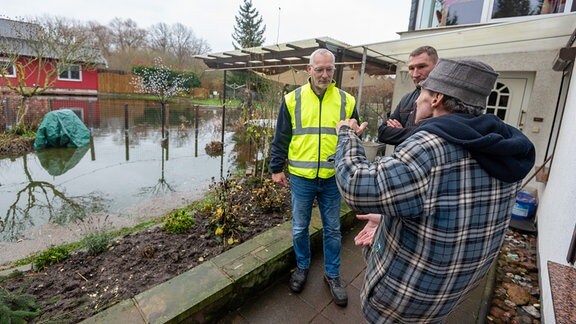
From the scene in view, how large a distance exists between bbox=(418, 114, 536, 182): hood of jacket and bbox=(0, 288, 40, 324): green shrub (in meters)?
2.17

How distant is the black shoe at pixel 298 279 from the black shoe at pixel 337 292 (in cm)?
19

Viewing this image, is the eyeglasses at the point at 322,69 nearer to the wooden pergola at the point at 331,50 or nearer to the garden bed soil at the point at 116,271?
the garden bed soil at the point at 116,271

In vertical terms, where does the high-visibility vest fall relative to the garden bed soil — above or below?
above

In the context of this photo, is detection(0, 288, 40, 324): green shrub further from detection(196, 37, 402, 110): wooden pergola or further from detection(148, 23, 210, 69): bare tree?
detection(148, 23, 210, 69): bare tree

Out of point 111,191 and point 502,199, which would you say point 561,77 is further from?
point 111,191

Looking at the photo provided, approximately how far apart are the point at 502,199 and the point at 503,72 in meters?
4.52

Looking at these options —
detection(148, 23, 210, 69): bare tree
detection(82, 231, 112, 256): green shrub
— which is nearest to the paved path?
detection(82, 231, 112, 256): green shrub

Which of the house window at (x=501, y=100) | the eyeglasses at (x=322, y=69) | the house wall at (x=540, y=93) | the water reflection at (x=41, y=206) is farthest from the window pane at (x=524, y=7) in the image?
the water reflection at (x=41, y=206)

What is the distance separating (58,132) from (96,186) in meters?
3.77

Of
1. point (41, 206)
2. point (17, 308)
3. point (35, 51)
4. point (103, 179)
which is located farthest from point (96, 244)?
point (35, 51)

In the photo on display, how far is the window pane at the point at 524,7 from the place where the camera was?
4348 mm

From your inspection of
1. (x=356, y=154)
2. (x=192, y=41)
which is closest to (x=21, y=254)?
(x=356, y=154)

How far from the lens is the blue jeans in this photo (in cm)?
194

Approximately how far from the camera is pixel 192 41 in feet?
117
